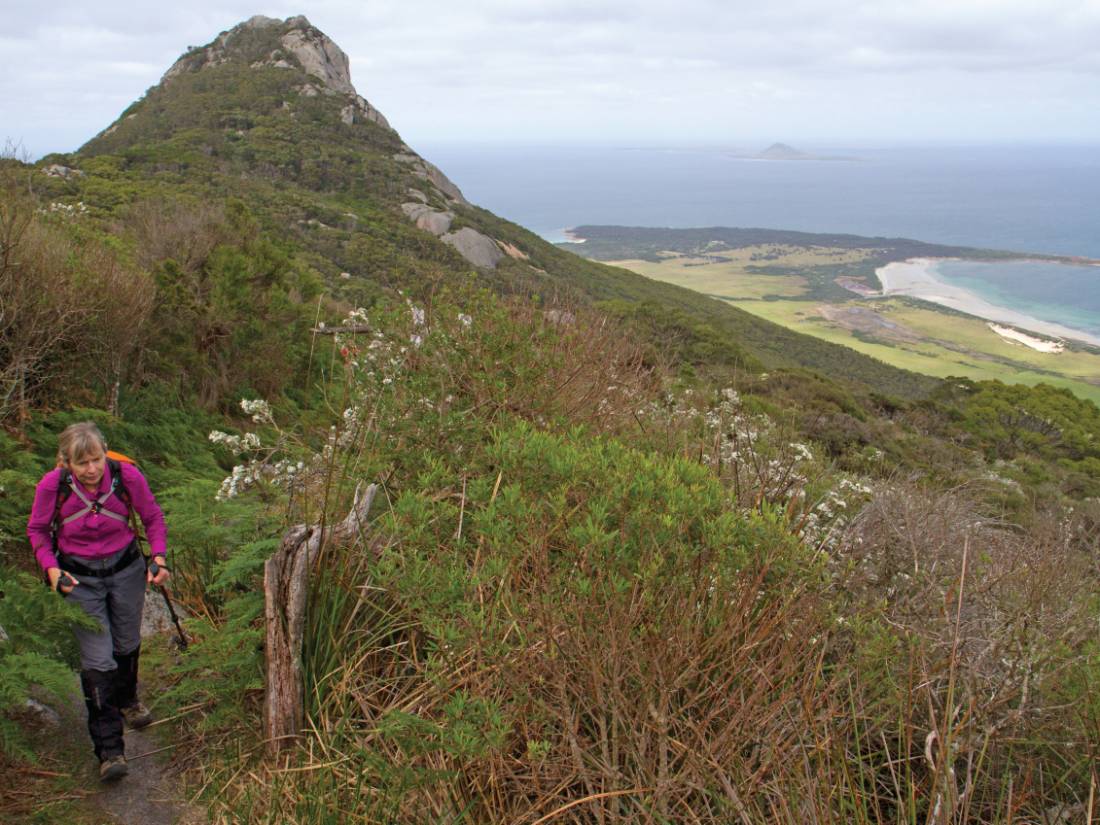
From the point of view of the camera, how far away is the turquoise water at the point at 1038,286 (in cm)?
8286

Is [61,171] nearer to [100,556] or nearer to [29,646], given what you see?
[100,556]

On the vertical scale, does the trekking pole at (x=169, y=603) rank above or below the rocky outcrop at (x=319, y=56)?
below

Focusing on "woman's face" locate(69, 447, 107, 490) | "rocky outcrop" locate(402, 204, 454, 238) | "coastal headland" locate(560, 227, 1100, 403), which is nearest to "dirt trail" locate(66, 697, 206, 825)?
"woman's face" locate(69, 447, 107, 490)

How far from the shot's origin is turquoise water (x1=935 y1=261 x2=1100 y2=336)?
8286 centimetres

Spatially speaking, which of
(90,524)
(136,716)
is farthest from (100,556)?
(136,716)

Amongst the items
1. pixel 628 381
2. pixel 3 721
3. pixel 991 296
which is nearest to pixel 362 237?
pixel 628 381

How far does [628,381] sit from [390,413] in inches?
73.4

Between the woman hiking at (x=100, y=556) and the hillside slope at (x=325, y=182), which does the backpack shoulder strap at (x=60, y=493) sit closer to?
the woman hiking at (x=100, y=556)

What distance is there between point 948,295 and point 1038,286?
2110 cm

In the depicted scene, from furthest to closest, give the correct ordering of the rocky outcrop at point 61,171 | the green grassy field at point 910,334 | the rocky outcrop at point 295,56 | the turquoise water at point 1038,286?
the turquoise water at point 1038,286 → the green grassy field at point 910,334 → the rocky outcrop at point 295,56 → the rocky outcrop at point 61,171

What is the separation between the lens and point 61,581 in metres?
3.30

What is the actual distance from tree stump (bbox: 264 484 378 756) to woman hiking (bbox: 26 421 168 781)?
2.23 ft

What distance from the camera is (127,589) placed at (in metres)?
3.56

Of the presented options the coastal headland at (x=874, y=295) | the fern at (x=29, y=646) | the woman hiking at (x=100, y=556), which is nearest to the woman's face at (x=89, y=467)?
the woman hiking at (x=100, y=556)
